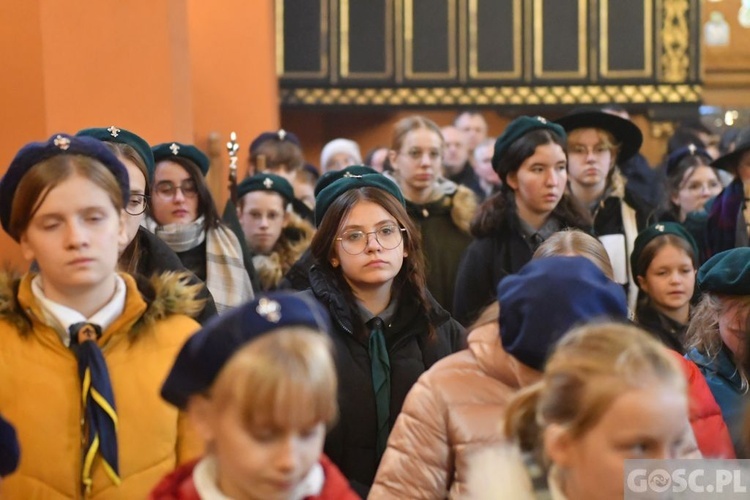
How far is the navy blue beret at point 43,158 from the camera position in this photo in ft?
11.4

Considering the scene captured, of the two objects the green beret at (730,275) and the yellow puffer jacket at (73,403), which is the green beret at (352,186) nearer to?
the green beret at (730,275)

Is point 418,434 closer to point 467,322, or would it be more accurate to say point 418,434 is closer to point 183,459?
point 183,459

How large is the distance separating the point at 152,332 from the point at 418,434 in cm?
75

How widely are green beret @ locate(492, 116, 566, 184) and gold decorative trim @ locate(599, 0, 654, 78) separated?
8944 millimetres

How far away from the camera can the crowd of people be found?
2736mm

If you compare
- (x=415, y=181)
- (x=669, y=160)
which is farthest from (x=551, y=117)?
(x=415, y=181)

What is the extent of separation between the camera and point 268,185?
7.27 meters

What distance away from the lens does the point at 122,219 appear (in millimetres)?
3621

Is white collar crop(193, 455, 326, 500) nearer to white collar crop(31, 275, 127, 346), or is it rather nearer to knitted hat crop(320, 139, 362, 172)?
white collar crop(31, 275, 127, 346)

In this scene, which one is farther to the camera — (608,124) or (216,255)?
(608,124)

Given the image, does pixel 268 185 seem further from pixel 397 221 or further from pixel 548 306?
pixel 548 306

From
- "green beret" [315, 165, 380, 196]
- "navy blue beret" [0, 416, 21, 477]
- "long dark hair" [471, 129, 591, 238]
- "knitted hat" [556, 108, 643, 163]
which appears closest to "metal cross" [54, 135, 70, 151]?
"navy blue beret" [0, 416, 21, 477]

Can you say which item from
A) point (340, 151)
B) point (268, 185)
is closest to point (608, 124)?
point (268, 185)

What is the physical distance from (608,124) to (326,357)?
14.5 ft
